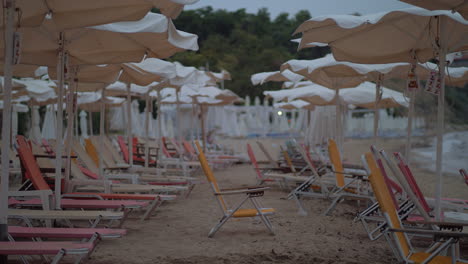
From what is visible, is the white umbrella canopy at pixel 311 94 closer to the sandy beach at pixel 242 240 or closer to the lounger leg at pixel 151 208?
the sandy beach at pixel 242 240

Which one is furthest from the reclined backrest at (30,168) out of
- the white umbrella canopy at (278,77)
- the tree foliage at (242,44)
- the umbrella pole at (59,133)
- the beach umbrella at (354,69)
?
the tree foliage at (242,44)

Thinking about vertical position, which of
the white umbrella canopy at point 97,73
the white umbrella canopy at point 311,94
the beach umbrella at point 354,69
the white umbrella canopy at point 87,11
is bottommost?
the white umbrella canopy at point 311,94

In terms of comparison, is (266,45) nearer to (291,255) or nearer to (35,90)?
(35,90)

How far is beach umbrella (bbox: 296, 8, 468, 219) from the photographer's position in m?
4.54

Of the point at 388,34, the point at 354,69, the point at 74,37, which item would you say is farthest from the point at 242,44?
Answer: the point at 74,37

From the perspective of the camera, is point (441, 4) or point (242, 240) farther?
point (242, 240)

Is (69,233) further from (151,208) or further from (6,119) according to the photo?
(151,208)

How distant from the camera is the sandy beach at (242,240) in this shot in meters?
4.32

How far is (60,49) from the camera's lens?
4.99 meters

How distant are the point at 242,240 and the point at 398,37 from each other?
284 centimetres

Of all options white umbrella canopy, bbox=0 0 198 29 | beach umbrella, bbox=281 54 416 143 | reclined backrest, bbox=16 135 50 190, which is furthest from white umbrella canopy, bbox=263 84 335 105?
white umbrella canopy, bbox=0 0 198 29

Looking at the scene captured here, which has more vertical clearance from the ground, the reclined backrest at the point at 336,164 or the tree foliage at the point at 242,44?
the tree foliage at the point at 242,44

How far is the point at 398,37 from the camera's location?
548cm

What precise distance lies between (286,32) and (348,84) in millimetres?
40229
